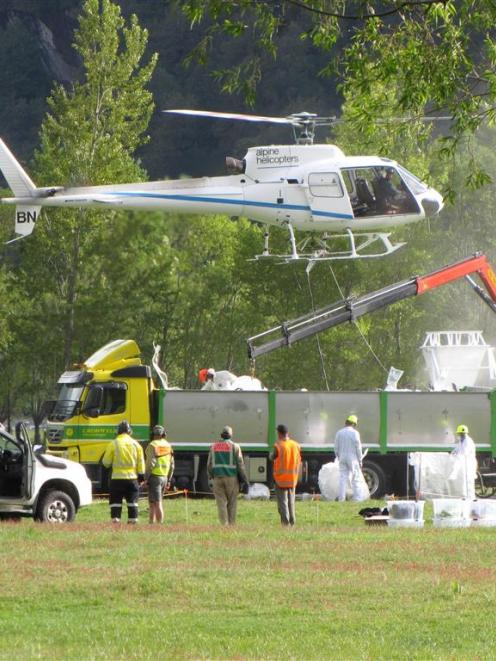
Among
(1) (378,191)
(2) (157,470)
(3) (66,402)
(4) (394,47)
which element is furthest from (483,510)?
(1) (378,191)

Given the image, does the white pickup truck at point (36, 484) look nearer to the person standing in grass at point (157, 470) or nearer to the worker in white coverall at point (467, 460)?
the person standing in grass at point (157, 470)

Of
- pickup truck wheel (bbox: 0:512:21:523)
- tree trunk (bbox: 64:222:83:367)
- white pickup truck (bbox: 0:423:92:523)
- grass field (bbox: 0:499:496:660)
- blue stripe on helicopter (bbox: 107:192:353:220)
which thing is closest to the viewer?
grass field (bbox: 0:499:496:660)

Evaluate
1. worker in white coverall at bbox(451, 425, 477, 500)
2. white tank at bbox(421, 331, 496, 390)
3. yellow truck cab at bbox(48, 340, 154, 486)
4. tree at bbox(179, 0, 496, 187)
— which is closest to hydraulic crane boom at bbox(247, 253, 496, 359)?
white tank at bbox(421, 331, 496, 390)

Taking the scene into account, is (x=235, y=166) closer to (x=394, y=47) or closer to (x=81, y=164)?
(x=81, y=164)

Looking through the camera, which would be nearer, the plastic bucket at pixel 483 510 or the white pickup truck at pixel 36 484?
the white pickup truck at pixel 36 484

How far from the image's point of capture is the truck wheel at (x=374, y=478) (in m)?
30.8

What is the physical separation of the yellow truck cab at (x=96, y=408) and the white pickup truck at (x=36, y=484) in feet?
25.9

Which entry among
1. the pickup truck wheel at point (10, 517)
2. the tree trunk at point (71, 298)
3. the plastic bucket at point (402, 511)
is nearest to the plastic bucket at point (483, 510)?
the plastic bucket at point (402, 511)

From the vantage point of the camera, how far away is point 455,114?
15164mm

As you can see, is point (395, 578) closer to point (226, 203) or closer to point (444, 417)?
point (444, 417)

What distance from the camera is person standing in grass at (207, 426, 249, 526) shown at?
22.6m

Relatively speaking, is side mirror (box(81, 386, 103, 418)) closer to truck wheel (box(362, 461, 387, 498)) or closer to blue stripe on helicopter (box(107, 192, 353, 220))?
blue stripe on helicopter (box(107, 192, 353, 220))

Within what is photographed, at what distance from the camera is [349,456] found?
28.5 meters

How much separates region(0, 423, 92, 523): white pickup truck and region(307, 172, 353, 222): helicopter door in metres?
13.1
